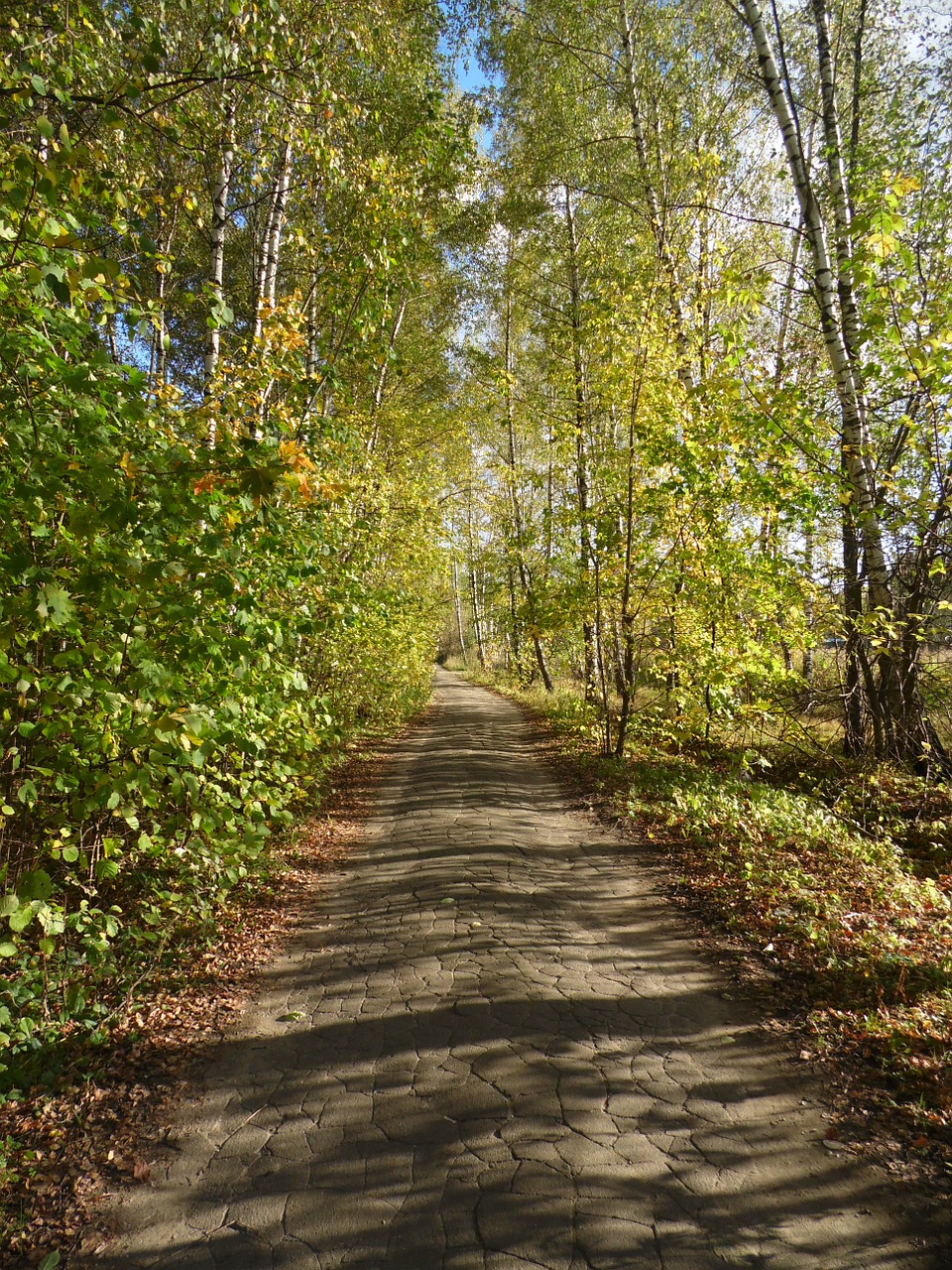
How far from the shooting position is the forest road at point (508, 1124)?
2.47 meters

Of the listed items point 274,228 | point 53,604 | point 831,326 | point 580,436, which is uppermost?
point 274,228

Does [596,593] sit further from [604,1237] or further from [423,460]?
[604,1237]

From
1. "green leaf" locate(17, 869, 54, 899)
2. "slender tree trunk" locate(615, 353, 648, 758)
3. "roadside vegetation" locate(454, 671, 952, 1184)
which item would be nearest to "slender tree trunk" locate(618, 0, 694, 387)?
"slender tree trunk" locate(615, 353, 648, 758)

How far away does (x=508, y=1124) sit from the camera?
302cm

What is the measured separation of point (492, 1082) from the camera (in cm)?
332

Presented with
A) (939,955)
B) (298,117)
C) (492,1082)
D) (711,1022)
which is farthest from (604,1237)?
(298,117)

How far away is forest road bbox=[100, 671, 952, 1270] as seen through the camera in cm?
247

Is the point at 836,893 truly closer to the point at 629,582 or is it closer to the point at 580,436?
the point at 629,582

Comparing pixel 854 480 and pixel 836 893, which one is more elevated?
pixel 854 480

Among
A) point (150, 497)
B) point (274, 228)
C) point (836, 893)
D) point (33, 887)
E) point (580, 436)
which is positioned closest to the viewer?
point (33, 887)

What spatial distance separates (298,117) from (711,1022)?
766cm

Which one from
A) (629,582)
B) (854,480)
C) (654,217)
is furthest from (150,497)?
(654,217)

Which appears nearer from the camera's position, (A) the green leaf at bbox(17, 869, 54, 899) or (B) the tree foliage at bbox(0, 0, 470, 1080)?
(A) the green leaf at bbox(17, 869, 54, 899)

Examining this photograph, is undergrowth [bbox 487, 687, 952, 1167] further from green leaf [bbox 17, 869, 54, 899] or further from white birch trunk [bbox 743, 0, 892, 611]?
green leaf [bbox 17, 869, 54, 899]
